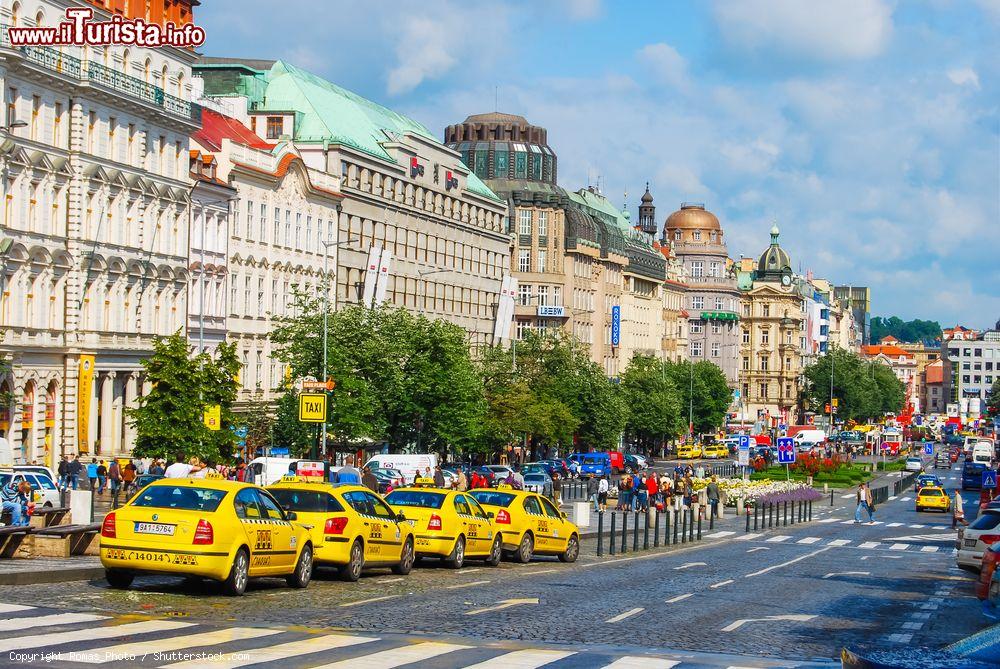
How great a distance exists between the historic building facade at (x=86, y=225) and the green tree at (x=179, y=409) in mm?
4935

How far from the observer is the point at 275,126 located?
3627 inches

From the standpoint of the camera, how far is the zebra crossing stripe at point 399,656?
15.7 meters

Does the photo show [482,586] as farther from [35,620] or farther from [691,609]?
[35,620]

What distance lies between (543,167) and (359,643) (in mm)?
124515

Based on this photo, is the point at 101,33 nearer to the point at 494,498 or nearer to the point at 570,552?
the point at 494,498

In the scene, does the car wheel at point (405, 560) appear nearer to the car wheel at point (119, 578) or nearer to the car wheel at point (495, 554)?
the car wheel at point (495, 554)

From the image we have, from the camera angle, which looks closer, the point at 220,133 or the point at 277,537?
the point at 277,537

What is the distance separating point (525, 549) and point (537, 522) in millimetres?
740

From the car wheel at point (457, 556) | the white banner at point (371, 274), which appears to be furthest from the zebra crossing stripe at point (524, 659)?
the white banner at point (371, 274)

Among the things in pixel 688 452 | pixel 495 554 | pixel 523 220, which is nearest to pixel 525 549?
pixel 495 554

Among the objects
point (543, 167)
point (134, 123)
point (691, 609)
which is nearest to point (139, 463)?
point (134, 123)

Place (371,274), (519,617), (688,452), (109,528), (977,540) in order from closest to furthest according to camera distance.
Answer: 1. (519,617)
2. (109,528)
3. (977,540)
4. (371,274)
5. (688,452)

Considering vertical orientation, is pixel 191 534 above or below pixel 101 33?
below

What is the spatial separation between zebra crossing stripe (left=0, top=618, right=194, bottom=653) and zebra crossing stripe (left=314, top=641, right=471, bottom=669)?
2.51 m
